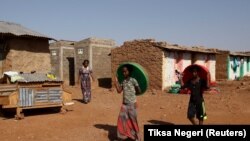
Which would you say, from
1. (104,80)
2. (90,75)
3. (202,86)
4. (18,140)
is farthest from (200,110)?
(104,80)

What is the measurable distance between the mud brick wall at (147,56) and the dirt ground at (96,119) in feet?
11.8

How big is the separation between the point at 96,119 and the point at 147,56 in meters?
8.32

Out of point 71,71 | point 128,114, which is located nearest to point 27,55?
Answer: point 128,114

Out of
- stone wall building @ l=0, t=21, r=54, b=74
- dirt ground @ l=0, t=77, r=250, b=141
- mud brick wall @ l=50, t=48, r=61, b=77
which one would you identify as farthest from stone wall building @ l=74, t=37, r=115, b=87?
dirt ground @ l=0, t=77, r=250, b=141

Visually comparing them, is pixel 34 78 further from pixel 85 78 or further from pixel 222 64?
pixel 222 64

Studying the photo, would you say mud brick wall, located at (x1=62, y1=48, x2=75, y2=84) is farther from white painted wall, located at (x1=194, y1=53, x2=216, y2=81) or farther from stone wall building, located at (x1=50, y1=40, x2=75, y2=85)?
white painted wall, located at (x1=194, y1=53, x2=216, y2=81)

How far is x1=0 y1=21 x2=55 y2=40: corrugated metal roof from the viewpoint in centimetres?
1106

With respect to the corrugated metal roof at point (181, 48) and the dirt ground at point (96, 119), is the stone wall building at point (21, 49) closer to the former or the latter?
the dirt ground at point (96, 119)

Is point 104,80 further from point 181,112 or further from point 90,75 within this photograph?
point 181,112

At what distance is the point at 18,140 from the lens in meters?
6.35

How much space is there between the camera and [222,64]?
24.4m

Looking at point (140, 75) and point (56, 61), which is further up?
point (56, 61)

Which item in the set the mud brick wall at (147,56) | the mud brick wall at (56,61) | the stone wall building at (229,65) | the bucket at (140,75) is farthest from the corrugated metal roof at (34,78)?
the stone wall building at (229,65)

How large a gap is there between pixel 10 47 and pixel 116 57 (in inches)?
289
